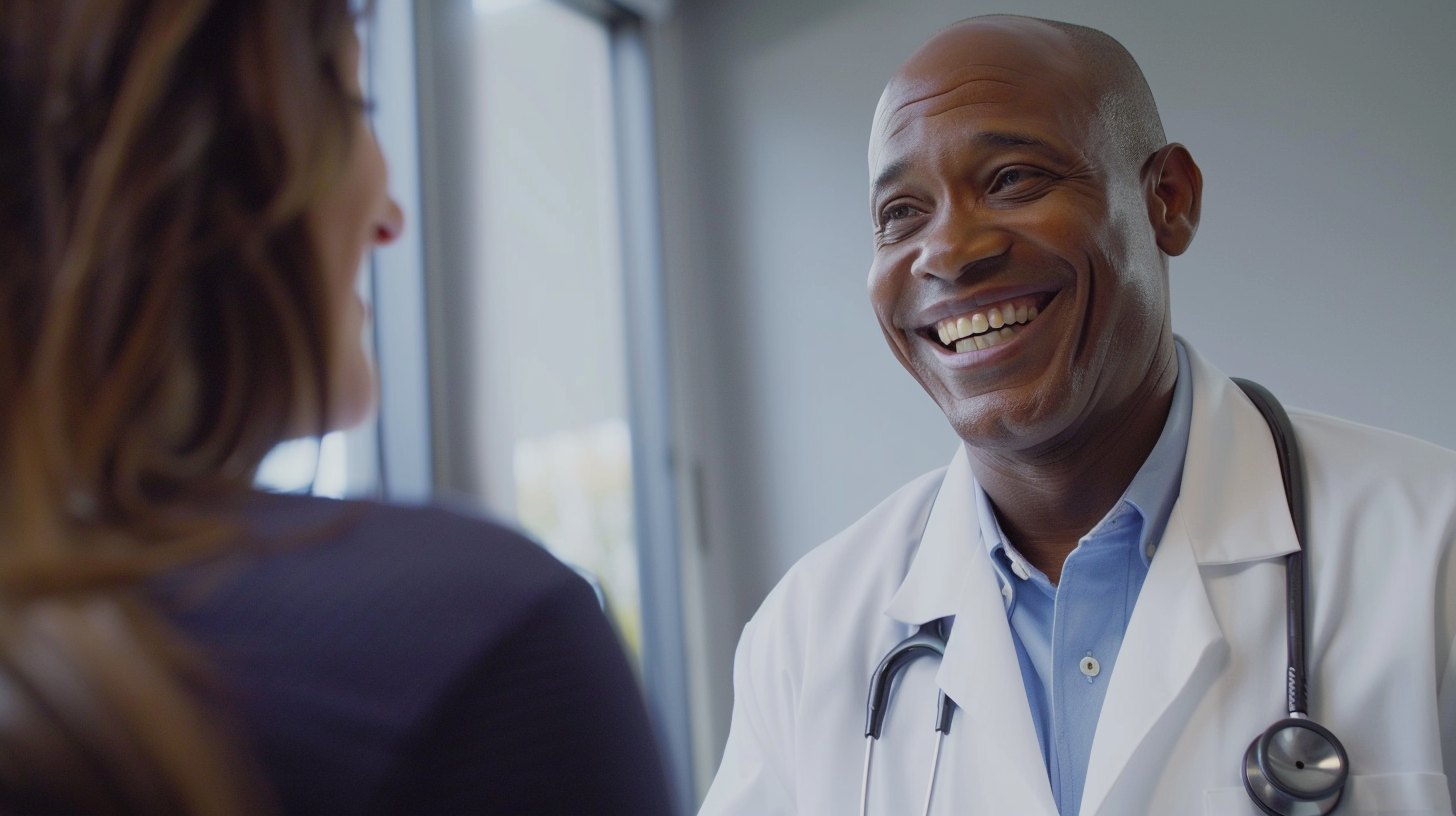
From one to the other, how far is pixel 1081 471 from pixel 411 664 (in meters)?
0.99

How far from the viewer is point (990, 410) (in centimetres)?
119

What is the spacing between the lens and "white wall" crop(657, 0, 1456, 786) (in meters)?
1.72

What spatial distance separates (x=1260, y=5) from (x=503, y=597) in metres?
1.95

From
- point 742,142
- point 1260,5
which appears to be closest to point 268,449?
point 1260,5

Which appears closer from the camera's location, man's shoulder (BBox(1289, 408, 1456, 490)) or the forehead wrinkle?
man's shoulder (BBox(1289, 408, 1456, 490))

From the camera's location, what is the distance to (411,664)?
0.38 metres

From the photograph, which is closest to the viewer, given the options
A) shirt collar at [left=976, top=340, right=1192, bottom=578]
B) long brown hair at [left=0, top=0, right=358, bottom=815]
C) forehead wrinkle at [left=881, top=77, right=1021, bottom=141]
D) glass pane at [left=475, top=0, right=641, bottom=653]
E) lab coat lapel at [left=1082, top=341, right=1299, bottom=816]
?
long brown hair at [left=0, top=0, right=358, bottom=815]

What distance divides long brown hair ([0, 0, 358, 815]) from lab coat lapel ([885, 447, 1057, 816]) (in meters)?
0.83

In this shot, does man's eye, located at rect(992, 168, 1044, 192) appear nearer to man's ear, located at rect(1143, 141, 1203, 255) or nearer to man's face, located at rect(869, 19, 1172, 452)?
man's face, located at rect(869, 19, 1172, 452)

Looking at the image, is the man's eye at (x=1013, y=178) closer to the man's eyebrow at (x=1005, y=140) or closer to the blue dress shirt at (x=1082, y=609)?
the man's eyebrow at (x=1005, y=140)

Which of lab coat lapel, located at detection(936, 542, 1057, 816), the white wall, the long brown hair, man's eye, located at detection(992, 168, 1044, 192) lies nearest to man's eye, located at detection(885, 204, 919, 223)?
man's eye, located at detection(992, 168, 1044, 192)

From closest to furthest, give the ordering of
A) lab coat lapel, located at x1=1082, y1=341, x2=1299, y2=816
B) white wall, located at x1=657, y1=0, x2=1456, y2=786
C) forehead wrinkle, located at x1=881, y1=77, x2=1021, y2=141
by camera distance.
A: lab coat lapel, located at x1=1082, y1=341, x2=1299, y2=816, forehead wrinkle, located at x1=881, y1=77, x2=1021, y2=141, white wall, located at x1=657, y1=0, x2=1456, y2=786

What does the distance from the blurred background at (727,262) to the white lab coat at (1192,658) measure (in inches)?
18.3

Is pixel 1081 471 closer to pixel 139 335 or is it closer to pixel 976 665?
pixel 976 665
